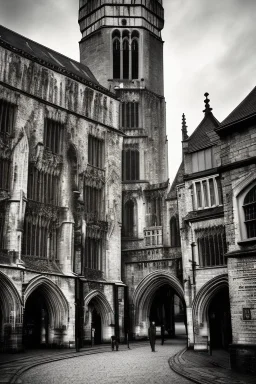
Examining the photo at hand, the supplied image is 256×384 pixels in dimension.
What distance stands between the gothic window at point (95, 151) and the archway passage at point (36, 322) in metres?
11.1

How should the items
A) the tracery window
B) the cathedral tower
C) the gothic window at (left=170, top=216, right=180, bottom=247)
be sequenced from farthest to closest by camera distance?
1. the tracery window
2. the cathedral tower
3. the gothic window at (left=170, top=216, right=180, bottom=247)

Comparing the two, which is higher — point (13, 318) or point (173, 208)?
point (173, 208)

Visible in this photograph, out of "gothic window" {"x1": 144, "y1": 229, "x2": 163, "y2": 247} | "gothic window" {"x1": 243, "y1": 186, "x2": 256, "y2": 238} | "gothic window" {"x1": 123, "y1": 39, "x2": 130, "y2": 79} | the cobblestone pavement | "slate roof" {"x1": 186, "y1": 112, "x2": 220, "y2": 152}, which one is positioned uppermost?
"gothic window" {"x1": 123, "y1": 39, "x2": 130, "y2": 79}

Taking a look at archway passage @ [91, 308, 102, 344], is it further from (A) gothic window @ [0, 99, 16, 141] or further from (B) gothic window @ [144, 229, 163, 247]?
(A) gothic window @ [0, 99, 16, 141]

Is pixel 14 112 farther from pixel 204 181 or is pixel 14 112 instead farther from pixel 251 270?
pixel 251 270

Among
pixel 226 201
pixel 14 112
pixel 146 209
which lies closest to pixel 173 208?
pixel 146 209

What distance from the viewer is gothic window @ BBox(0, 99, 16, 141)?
30.1 metres

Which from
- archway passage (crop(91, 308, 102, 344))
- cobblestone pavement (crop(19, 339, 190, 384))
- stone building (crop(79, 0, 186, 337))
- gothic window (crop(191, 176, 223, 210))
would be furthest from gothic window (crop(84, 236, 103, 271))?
cobblestone pavement (crop(19, 339, 190, 384))

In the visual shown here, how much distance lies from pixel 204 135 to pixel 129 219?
14.3 m

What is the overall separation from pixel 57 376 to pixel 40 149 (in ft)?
63.7

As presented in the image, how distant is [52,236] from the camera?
3200 centimetres

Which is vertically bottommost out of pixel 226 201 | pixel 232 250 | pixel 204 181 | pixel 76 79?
pixel 232 250

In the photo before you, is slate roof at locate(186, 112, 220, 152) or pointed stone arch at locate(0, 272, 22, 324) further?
slate roof at locate(186, 112, 220, 152)

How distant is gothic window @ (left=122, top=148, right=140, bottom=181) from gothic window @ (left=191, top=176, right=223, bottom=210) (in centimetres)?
1527
